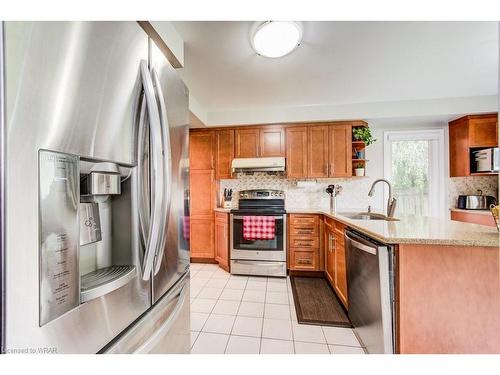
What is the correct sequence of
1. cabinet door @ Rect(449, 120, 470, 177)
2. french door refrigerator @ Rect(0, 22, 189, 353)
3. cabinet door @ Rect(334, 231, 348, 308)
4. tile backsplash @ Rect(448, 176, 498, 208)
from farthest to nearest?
tile backsplash @ Rect(448, 176, 498, 208)
cabinet door @ Rect(449, 120, 470, 177)
cabinet door @ Rect(334, 231, 348, 308)
french door refrigerator @ Rect(0, 22, 189, 353)

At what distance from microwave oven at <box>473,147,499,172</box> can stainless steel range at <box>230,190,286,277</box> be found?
2781mm

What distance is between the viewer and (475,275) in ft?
4.03

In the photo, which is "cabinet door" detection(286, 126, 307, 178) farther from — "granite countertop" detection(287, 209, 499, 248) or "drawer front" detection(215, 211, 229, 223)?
"granite countertop" detection(287, 209, 499, 248)

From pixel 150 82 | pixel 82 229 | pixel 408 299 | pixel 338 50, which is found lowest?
pixel 408 299

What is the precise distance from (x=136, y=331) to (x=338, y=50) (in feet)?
7.63

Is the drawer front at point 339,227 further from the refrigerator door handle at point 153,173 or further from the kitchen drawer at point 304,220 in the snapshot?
the refrigerator door handle at point 153,173

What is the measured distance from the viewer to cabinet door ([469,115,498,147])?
123 inches

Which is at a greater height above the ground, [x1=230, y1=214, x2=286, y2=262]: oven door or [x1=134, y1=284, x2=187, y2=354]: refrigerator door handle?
[x1=134, y1=284, x2=187, y2=354]: refrigerator door handle

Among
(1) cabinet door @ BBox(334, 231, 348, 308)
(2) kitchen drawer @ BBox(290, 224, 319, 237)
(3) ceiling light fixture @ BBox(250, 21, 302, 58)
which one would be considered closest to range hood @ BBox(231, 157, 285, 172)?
(2) kitchen drawer @ BBox(290, 224, 319, 237)

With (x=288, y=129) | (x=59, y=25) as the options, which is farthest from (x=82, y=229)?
(x=288, y=129)

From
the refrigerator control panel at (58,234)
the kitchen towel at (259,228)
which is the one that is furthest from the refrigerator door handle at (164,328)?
the kitchen towel at (259,228)

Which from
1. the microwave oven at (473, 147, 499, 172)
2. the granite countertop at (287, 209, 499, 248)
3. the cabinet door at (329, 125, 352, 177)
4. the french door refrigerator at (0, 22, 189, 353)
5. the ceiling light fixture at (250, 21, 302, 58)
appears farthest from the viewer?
the cabinet door at (329, 125, 352, 177)

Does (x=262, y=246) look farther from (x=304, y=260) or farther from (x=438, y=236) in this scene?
(x=438, y=236)

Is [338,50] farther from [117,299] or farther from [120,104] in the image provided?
[117,299]
